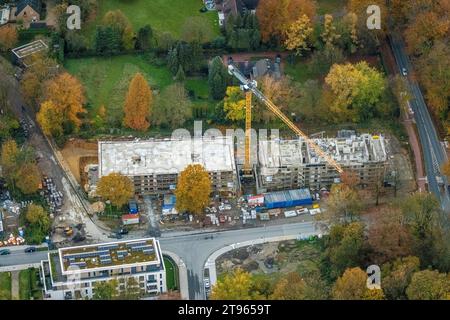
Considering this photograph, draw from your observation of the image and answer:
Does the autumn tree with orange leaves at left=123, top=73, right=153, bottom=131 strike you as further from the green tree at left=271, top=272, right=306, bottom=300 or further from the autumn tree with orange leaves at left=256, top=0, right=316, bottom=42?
the green tree at left=271, top=272, right=306, bottom=300

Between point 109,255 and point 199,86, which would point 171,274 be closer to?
point 109,255

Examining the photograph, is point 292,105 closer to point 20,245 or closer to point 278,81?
point 278,81

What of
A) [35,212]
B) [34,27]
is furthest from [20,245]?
[34,27]

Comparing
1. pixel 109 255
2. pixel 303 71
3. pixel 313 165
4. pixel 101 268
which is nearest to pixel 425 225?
pixel 313 165

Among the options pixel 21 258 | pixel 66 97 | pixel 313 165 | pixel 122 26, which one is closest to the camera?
pixel 21 258

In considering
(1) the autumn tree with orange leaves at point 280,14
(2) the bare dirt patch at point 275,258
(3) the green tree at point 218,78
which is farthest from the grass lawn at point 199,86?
(2) the bare dirt patch at point 275,258

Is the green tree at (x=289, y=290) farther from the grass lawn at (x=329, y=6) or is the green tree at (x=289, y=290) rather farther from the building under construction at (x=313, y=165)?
the grass lawn at (x=329, y=6)
